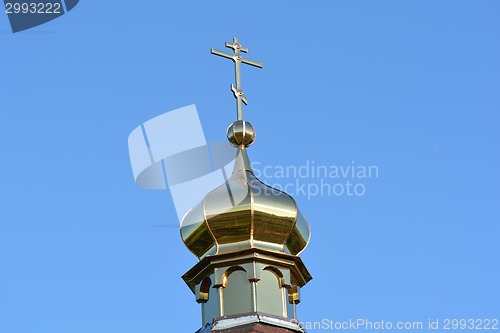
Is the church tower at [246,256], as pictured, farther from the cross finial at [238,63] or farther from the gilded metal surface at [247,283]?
the cross finial at [238,63]

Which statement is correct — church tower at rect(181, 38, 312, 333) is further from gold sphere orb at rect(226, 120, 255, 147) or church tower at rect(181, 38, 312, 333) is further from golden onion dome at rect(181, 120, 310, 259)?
gold sphere orb at rect(226, 120, 255, 147)

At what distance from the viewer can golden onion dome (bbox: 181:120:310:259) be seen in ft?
39.7

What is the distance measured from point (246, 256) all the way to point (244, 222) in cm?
39

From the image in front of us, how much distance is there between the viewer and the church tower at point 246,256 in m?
11.8

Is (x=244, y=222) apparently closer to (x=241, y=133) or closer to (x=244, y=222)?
(x=244, y=222)

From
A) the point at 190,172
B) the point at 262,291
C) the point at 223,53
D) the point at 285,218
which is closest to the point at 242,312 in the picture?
the point at 262,291

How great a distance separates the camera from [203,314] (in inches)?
478

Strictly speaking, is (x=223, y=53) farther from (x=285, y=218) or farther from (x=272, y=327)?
(x=272, y=327)

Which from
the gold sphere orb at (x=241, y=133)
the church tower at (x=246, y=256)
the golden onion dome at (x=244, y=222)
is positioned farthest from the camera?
the gold sphere orb at (x=241, y=133)

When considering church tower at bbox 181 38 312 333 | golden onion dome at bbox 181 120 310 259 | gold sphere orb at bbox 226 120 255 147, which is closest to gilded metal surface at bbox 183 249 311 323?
church tower at bbox 181 38 312 333

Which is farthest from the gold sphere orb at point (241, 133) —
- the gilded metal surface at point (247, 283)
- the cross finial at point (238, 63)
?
the gilded metal surface at point (247, 283)

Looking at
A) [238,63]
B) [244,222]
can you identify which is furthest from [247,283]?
[238,63]

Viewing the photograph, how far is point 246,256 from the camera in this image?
11977mm

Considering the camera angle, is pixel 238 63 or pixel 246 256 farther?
pixel 238 63
